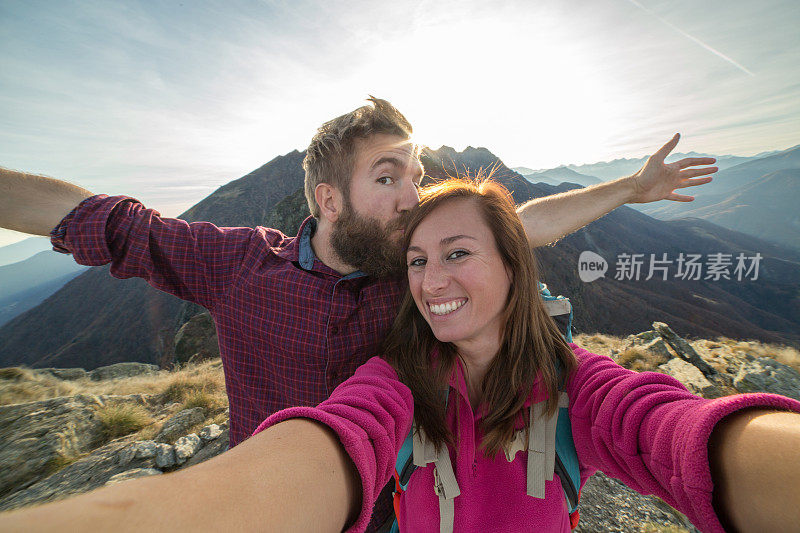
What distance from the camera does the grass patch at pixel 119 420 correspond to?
4.48 metres

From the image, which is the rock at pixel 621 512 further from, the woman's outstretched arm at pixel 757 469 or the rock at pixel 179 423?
the rock at pixel 179 423

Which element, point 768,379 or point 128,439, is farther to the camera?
→ point 768,379

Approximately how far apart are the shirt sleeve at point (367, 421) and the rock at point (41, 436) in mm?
4822

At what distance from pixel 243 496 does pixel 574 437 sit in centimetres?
172

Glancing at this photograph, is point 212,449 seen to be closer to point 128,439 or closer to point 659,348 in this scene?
point 128,439

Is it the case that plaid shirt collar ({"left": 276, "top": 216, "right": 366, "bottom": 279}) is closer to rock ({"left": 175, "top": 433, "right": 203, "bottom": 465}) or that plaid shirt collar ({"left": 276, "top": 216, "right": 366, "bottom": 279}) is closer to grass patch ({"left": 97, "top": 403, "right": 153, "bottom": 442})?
rock ({"left": 175, "top": 433, "right": 203, "bottom": 465})

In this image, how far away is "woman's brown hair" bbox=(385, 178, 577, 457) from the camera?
179 centimetres

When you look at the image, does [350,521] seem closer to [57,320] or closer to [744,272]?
[57,320]

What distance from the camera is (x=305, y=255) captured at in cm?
262

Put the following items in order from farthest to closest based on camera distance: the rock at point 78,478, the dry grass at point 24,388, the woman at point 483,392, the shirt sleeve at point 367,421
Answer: the dry grass at point 24,388 → the rock at point 78,478 → the woman at point 483,392 → the shirt sleeve at point 367,421

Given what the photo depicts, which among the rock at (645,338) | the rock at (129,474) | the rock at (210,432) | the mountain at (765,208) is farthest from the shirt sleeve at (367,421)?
the mountain at (765,208)

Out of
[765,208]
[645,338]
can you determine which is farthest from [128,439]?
[765,208]


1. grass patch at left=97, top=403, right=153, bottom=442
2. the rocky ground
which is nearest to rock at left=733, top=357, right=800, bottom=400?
the rocky ground

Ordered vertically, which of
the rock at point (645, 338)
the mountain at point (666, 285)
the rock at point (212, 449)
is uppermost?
the rock at point (212, 449)
